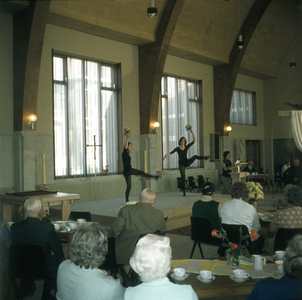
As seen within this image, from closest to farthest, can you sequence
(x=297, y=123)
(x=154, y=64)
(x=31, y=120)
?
(x=31, y=120) → (x=297, y=123) → (x=154, y=64)

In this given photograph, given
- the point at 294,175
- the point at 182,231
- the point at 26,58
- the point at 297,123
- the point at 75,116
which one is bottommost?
the point at 182,231

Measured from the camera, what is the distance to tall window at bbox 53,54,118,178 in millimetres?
10023

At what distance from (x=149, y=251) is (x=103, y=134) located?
369 inches

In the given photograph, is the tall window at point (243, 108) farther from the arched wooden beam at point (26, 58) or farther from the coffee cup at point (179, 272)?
the coffee cup at point (179, 272)

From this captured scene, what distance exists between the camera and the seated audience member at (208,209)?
4.83 metres

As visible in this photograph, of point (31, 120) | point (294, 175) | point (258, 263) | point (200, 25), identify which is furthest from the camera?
point (200, 25)

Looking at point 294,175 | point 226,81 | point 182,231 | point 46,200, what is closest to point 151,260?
point 46,200

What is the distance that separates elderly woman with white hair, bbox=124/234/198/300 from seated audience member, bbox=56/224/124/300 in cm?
23

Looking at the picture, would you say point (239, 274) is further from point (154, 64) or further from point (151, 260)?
point (154, 64)

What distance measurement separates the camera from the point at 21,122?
28.9 feet

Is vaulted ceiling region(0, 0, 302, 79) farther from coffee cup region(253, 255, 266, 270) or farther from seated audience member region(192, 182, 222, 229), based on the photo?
coffee cup region(253, 255, 266, 270)

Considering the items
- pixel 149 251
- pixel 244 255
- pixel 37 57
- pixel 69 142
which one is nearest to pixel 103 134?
pixel 69 142

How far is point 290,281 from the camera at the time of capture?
1.93 m

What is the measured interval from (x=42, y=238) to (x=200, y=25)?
36.0 feet
